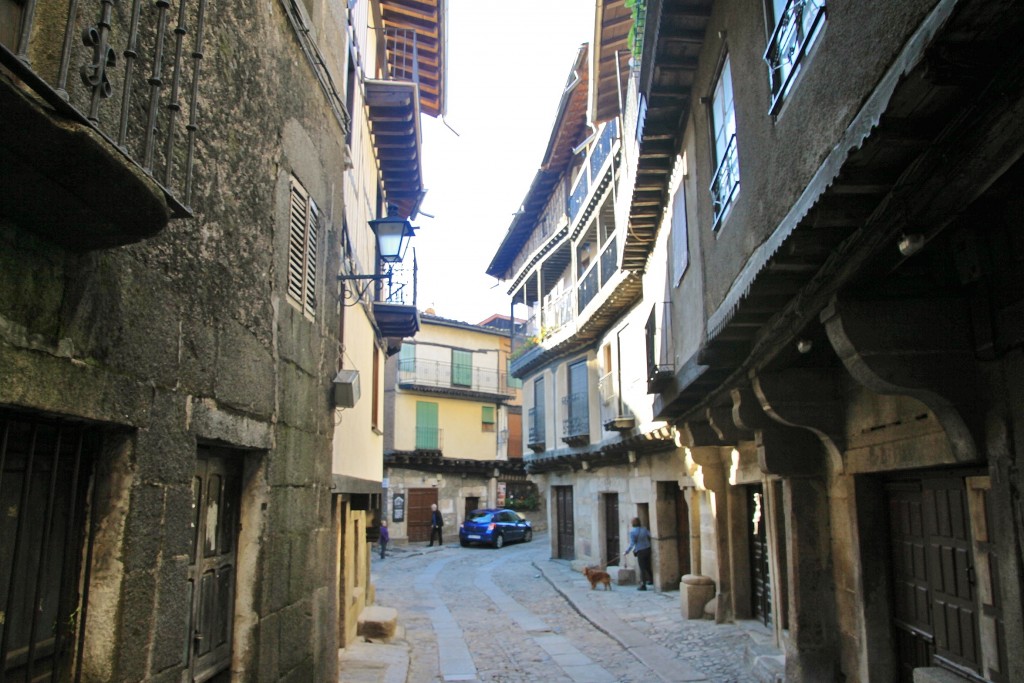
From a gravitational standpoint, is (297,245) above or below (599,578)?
above

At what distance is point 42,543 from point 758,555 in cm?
1086

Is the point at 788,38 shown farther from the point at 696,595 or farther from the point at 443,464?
the point at 443,464

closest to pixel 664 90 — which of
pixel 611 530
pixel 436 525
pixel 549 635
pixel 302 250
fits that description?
pixel 302 250

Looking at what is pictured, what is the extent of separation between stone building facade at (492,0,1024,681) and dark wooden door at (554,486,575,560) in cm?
1363

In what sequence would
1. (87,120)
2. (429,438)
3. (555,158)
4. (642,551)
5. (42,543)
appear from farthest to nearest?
(429,438) → (555,158) → (642,551) → (42,543) → (87,120)

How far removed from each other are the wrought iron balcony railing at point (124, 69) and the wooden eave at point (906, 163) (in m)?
2.51

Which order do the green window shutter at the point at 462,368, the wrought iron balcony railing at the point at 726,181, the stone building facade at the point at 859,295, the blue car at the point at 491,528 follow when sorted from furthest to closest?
the green window shutter at the point at 462,368, the blue car at the point at 491,528, the wrought iron balcony railing at the point at 726,181, the stone building facade at the point at 859,295

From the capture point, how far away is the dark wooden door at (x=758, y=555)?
11430 millimetres

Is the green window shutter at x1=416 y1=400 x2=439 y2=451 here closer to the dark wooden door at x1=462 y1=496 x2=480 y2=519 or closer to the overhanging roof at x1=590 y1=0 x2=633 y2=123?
the dark wooden door at x1=462 y1=496 x2=480 y2=519

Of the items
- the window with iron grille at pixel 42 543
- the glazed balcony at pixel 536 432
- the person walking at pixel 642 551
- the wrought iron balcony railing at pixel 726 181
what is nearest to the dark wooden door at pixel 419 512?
the glazed balcony at pixel 536 432

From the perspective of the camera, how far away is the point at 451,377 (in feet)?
125

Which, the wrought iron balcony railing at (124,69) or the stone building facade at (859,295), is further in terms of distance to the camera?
the stone building facade at (859,295)

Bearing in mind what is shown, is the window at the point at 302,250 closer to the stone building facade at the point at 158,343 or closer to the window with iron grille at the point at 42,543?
the stone building facade at the point at 158,343

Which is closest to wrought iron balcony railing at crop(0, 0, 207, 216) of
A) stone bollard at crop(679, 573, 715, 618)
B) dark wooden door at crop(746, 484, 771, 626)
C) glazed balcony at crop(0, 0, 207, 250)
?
glazed balcony at crop(0, 0, 207, 250)
